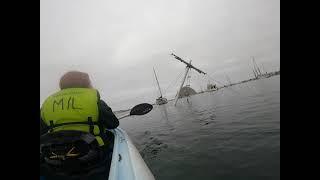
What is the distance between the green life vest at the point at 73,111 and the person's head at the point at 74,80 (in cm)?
30

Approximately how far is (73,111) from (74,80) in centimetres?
75

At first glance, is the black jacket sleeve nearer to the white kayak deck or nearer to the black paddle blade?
the white kayak deck

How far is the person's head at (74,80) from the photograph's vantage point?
403 centimetres

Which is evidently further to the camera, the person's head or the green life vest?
the person's head

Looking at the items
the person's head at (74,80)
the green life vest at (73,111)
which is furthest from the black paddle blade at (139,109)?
the green life vest at (73,111)

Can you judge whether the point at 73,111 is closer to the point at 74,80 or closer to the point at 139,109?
the point at 74,80

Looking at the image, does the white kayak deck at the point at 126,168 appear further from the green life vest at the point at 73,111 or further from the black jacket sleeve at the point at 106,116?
the black jacket sleeve at the point at 106,116

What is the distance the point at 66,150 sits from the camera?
313 centimetres

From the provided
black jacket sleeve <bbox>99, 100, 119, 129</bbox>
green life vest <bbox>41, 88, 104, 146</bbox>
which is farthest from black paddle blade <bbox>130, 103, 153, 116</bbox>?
green life vest <bbox>41, 88, 104, 146</bbox>

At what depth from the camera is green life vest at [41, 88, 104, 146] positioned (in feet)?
11.7

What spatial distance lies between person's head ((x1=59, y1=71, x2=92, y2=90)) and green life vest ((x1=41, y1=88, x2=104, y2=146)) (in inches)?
11.8

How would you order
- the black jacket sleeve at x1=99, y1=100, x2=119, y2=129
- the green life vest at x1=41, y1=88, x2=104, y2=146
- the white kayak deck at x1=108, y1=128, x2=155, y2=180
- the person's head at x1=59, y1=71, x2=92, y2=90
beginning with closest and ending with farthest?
the white kayak deck at x1=108, y1=128, x2=155, y2=180 < the green life vest at x1=41, y1=88, x2=104, y2=146 < the black jacket sleeve at x1=99, y1=100, x2=119, y2=129 < the person's head at x1=59, y1=71, x2=92, y2=90

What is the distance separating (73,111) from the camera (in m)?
3.57

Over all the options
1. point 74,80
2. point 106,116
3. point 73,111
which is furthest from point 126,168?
point 74,80
